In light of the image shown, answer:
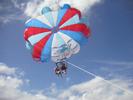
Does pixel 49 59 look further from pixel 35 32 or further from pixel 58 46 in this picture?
pixel 35 32

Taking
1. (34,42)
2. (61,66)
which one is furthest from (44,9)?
(61,66)

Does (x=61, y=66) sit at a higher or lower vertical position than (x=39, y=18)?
lower

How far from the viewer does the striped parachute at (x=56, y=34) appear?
19453 millimetres

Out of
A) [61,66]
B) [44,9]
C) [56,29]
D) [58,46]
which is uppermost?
[44,9]

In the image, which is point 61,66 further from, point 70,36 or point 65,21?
point 65,21

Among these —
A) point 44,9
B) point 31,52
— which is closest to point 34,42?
point 31,52

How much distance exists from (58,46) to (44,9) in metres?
3.09

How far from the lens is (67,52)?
760 inches

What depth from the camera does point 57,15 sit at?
20062mm

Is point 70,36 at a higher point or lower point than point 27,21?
lower

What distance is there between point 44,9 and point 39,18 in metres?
0.98

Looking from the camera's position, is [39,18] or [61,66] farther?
[39,18]

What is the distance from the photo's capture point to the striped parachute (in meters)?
19.5

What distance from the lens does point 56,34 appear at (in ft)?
65.3
